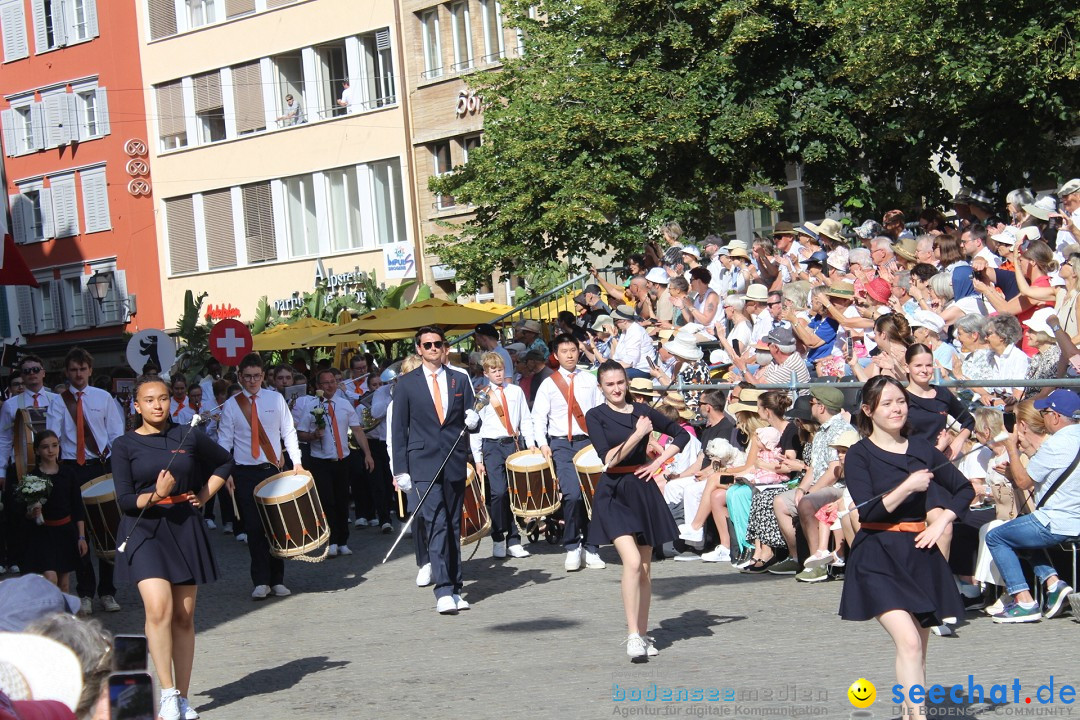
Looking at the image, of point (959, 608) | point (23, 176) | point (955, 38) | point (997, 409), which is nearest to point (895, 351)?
point (997, 409)

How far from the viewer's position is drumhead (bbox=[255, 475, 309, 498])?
12812 millimetres

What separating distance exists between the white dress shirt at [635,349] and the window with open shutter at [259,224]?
2859cm

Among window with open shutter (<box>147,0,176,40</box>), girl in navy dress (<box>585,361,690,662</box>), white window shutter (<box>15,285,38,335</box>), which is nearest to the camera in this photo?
girl in navy dress (<box>585,361,690,662</box>)

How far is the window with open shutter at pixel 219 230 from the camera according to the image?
4544 cm

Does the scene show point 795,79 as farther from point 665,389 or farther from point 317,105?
point 317,105

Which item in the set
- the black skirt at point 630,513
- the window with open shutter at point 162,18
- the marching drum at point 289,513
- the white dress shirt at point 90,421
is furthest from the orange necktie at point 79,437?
the window with open shutter at point 162,18

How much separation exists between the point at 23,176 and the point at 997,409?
47246 mm

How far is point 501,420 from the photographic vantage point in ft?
49.8

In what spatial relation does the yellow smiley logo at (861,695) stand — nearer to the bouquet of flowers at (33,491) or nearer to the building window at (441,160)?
the bouquet of flowers at (33,491)

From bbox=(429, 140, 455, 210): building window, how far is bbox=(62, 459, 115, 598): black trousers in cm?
2594

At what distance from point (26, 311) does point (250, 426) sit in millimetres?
42370

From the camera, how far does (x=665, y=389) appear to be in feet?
50.3

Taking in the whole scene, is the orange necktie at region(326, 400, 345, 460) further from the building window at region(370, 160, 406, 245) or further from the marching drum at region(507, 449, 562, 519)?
the building window at region(370, 160, 406, 245)

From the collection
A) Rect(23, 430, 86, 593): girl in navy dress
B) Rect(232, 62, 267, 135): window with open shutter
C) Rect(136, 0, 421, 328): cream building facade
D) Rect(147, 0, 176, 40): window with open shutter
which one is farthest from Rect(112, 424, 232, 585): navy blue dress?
Rect(147, 0, 176, 40): window with open shutter
